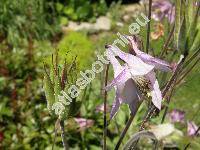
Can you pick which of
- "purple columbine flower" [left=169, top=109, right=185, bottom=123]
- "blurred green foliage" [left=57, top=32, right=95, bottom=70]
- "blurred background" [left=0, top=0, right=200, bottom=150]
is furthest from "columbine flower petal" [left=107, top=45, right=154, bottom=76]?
"blurred green foliage" [left=57, top=32, right=95, bottom=70]

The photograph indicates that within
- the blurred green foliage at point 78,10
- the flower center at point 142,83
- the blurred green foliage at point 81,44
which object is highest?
the blurred green foliage at point 78,10

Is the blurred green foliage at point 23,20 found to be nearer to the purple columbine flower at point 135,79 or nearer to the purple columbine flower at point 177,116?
the purple columbine flower at point 177,116

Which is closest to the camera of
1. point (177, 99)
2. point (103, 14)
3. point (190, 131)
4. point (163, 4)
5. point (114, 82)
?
point (114, 82)

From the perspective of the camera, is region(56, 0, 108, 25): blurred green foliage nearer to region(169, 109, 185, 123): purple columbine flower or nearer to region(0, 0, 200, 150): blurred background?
region(0, 0, 200, 150): blurred background

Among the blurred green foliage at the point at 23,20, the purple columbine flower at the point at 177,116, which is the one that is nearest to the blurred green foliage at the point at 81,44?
the blurred green foliage at the point at 23,20

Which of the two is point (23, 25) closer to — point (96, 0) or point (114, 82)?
point (96, 0)

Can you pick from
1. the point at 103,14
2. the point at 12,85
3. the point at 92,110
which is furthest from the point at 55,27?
the point at 92,110

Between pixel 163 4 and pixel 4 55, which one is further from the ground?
pixel 163 4
